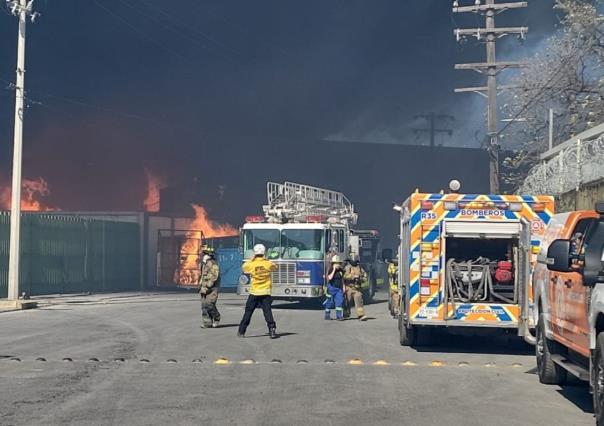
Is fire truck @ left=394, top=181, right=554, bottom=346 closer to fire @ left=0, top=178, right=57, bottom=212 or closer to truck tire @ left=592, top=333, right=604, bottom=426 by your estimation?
truck tire @ left=592, top=333, right=604, bottom=426

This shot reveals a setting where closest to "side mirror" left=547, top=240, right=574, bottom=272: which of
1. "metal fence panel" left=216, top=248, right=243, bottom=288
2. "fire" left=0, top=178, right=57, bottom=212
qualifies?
"metal fence panel" left=216, top=248, right=243, bottom=288

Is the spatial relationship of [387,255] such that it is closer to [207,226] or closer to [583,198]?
[583,198]

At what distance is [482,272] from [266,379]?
16.4ft

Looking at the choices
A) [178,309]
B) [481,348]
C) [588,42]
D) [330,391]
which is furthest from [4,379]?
[588,42]

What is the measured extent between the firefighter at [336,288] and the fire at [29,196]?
30.7m

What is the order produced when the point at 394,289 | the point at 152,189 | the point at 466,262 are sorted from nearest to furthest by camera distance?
the point at 466,262 → the point at 394,289 → the point at 152,189

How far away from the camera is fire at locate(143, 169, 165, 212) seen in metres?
51.4

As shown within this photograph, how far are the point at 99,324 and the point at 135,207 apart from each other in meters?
34.0

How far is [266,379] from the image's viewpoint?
35.8 feet

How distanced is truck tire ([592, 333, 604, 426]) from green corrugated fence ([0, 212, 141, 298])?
23364mm

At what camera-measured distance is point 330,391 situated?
10062 millimetres

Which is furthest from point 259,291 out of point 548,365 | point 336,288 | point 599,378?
point 599,378

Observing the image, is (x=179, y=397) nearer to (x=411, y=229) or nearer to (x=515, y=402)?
(x=515, y=402)

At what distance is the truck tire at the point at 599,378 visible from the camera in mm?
7766
